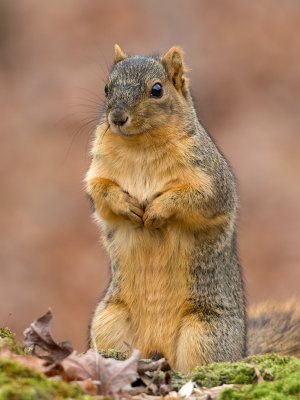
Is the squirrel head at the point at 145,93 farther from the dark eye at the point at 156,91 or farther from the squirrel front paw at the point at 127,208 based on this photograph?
the squirrel front paw at the point at 127,208

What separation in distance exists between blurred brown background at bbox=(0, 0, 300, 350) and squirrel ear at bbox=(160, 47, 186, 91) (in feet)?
21.3

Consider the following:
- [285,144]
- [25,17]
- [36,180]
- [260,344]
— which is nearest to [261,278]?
[285,144]

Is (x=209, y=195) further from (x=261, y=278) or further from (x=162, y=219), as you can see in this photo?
(x=261, y=278)

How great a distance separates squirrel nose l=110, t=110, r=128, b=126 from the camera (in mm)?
4781

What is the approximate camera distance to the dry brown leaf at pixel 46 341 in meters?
3.45

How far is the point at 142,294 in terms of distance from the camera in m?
5.03

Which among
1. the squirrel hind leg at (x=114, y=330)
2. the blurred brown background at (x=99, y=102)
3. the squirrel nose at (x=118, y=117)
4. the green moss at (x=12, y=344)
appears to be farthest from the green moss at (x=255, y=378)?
the blurred brown background at (x=99, y=102)

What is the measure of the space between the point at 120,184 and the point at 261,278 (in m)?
7.60

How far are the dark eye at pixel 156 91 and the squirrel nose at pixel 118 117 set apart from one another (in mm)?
355

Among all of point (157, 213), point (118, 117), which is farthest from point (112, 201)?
point (118, 117)

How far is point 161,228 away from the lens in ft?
16.5

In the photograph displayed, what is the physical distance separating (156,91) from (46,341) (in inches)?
83.5

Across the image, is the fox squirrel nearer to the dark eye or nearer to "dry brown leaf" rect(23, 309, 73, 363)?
the dark eye

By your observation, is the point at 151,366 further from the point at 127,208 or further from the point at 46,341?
the point at 127,208
